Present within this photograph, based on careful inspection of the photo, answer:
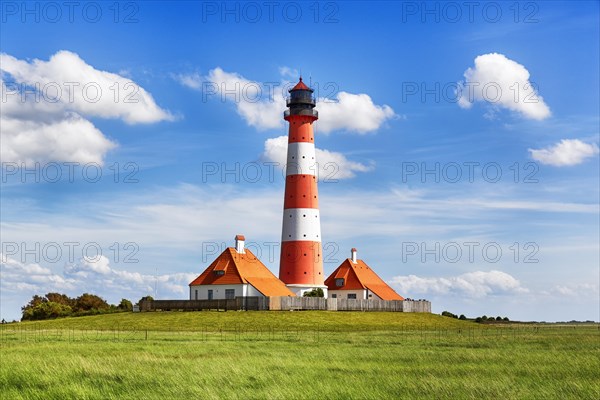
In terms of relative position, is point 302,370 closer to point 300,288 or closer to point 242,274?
point 242,274

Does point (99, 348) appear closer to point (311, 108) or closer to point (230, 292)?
point (230, 292)

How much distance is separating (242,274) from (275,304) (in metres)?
6.64

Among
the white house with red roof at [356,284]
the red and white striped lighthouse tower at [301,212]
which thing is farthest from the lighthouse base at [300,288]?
the white house with red roof at [356,284]

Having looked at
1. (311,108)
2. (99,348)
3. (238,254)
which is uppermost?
(311,108)

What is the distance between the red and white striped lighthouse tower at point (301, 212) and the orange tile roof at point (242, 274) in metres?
1.81

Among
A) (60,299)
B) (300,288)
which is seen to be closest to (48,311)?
(60,299)

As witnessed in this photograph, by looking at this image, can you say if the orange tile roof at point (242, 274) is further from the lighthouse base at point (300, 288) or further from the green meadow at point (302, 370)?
the green meadow at point (302, 370)

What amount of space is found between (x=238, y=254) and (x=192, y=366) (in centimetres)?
5643

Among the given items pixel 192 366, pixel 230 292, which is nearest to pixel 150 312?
pixel 230 292

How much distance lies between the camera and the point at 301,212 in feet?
254

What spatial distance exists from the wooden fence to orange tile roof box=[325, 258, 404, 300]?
6379 mm

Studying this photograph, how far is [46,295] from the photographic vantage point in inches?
3492

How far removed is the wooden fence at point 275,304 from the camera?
7481cm

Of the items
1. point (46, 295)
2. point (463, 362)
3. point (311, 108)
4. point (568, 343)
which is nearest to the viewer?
point (463, 362)
